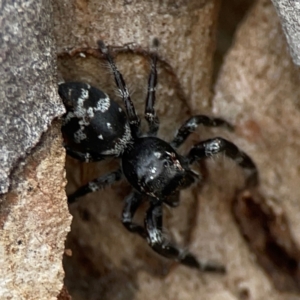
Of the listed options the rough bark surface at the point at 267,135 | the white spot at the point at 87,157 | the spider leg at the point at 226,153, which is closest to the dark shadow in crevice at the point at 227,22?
the rough bark surface at the point at 267,135

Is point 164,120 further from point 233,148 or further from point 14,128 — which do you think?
point 14,128

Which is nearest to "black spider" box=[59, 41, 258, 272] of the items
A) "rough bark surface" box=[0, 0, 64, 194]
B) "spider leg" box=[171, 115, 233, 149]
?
"spider leg" box=[171, 115, 233, 149]

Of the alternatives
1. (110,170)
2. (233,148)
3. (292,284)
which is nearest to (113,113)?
(110,170)

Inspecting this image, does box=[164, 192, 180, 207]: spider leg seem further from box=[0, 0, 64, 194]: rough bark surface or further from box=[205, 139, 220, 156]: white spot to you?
box=[0, 0, 64, 194]: rough bark surface

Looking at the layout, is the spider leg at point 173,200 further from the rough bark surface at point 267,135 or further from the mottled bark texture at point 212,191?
the rough bark surface at point 267,135

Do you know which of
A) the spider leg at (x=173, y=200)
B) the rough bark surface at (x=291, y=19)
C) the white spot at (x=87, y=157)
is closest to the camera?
the rough bark surface at (x=291, y=19)

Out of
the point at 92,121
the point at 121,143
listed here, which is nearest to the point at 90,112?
the point at 92,121

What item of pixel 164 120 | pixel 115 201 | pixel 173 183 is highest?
pixel 164 120
